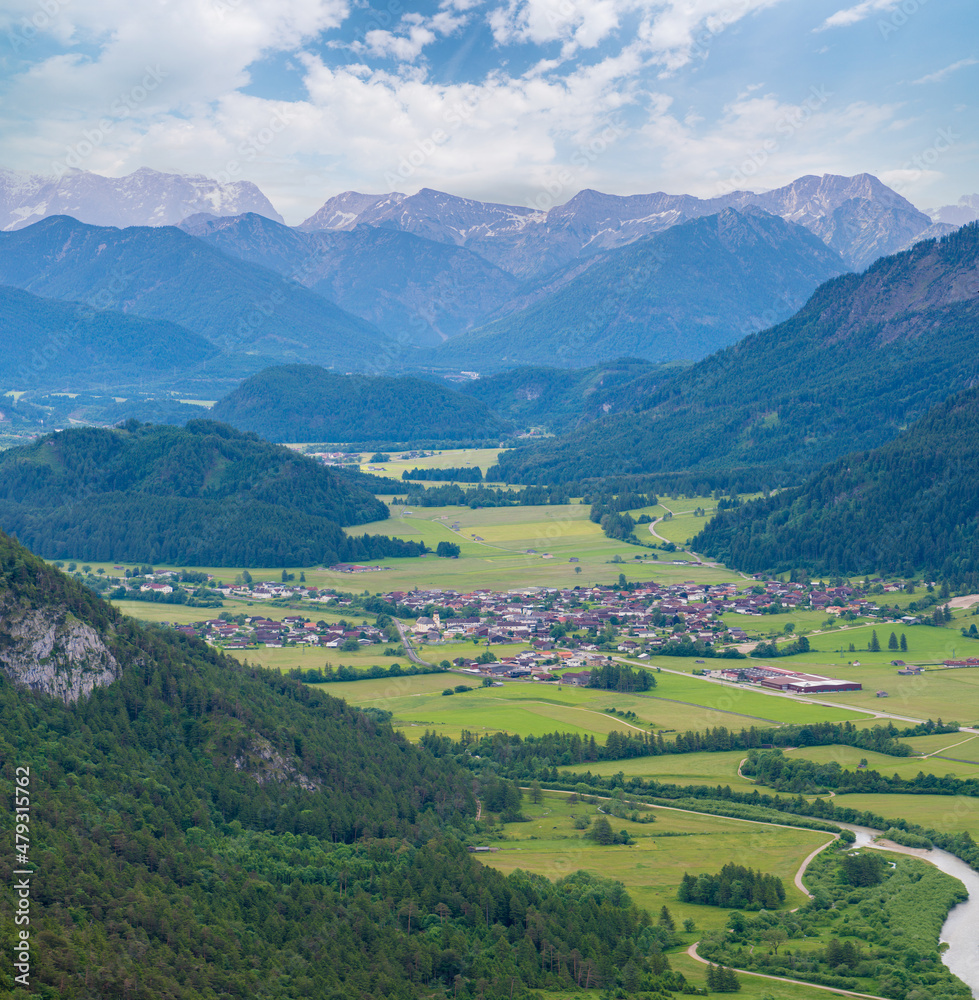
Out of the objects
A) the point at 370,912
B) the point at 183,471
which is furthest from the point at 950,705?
the point at 183,471

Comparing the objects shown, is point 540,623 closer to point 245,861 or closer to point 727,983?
point 245,861

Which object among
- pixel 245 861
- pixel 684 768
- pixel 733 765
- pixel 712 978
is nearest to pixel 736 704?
pixel 733 765

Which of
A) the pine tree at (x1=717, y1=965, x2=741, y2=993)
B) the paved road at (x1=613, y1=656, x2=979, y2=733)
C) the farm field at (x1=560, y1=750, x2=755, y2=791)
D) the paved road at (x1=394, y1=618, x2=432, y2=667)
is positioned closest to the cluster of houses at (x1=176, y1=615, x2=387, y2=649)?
the paved road at (x1=394, y1=618, x2=432, y2=667)

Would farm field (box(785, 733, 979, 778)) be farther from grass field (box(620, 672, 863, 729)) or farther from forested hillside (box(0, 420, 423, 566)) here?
forested hillside (box(0, 420, 423, 566))

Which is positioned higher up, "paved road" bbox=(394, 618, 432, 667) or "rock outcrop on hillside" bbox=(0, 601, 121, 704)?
"rock outcrop on hillside" bbox=(0, 601, 121, 704)

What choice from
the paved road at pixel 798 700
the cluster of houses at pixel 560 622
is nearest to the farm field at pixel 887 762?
the paved road at pixel 798 700

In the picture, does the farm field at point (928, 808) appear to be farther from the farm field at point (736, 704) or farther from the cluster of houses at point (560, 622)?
the cluster of houses at point (560, 622)
